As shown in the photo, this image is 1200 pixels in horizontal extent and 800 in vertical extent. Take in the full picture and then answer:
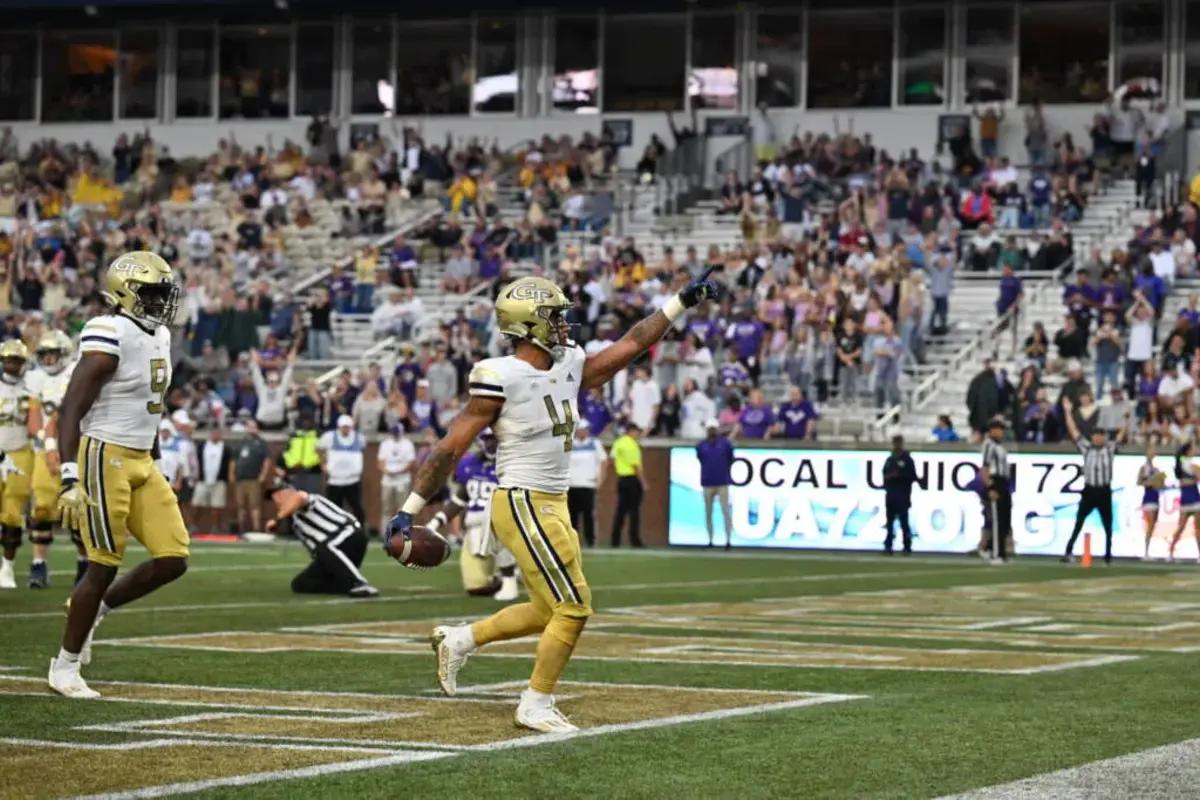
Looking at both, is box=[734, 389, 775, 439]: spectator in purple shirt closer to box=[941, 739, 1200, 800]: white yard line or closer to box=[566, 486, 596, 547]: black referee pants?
box=[566, 486, 596, 547]: black referee pants

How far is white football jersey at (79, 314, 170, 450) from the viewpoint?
1038 centimetres

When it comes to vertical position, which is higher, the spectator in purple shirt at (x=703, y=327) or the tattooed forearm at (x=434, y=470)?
the spectator in purple shirt at (x=703, y=327)

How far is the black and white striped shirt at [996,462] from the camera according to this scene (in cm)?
2738

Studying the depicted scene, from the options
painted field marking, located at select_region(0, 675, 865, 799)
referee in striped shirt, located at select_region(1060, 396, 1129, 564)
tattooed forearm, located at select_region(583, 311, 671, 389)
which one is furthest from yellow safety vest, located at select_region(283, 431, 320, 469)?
tattooed forearm, located at select_region(583, 311, 671, 389)

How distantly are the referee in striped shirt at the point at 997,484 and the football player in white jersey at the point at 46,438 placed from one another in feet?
41.7

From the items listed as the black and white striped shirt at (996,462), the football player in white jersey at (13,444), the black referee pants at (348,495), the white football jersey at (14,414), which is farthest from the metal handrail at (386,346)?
the white football jersey at (14,414)

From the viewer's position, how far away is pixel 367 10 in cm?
4484

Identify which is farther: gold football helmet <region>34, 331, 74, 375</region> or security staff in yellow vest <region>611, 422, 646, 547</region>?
security staff in yellow vest <region>611, 422, 646, 547</region>

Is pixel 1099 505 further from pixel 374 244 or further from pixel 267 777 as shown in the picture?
pixel 267 777

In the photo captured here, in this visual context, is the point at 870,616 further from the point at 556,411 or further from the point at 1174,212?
the point at 1174,212

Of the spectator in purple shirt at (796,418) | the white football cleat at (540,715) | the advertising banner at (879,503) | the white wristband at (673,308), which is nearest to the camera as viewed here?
the white football cleat at (540,715)

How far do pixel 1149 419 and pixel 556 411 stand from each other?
20115 mm

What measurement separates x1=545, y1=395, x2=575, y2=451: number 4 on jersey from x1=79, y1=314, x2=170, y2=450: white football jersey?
222 cm

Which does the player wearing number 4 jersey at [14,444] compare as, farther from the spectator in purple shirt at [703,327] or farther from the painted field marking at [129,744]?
the spectator in purple shirt at [703,327]
